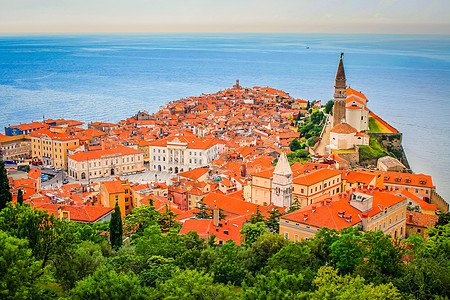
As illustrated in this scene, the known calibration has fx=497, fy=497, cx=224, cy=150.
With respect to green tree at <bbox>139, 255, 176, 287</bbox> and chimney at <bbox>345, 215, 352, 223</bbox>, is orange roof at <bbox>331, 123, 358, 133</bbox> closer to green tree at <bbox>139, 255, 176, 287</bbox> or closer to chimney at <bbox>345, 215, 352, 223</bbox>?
chimney at <bbox>345, 215, 352, 223</bbox>

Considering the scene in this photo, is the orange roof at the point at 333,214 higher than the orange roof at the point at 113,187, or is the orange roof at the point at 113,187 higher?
the orange roof at the point at 333,214

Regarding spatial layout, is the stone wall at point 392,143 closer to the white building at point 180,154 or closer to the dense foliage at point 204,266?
the white building at point 180,154

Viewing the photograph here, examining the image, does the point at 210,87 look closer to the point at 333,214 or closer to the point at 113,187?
the point at 113,187

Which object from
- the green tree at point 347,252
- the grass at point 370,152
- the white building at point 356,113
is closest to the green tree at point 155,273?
the green tree at point 347,252

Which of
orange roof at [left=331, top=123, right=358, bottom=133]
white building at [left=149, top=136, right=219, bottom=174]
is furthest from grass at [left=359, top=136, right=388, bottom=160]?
white building at [left=149, top=136, right=219, bottom=174]

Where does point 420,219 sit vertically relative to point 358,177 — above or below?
below

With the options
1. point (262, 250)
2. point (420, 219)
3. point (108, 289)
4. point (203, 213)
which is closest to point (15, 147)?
point (203, 213)
